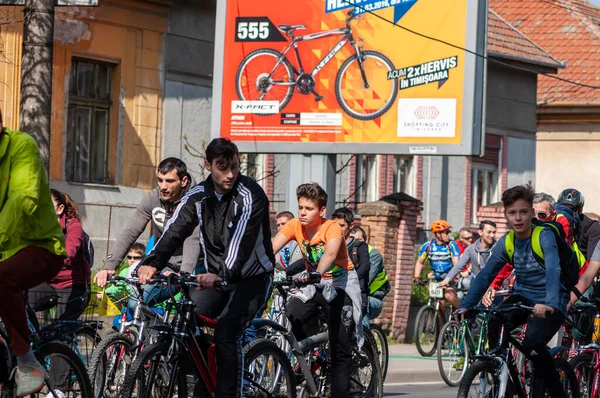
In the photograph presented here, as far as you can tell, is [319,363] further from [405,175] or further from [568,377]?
[405,175]

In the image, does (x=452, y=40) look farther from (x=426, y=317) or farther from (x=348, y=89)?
(x=426, y=317)

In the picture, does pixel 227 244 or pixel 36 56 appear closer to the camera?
pixel 227 244

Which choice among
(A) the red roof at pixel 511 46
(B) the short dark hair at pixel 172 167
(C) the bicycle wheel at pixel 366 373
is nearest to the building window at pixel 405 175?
(A) the red roof at pixel 511 46

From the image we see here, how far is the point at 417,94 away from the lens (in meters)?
20.0

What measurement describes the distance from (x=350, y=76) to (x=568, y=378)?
11417 mm

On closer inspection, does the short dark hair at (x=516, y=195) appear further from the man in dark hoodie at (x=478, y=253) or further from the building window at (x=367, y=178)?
the building window at (x=367, y=178)

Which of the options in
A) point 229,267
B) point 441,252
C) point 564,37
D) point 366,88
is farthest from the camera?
point 564,37

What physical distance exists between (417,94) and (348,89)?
103 cm

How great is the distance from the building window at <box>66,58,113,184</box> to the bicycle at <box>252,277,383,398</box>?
1057 centimetres

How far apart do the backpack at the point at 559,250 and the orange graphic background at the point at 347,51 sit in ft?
35.0

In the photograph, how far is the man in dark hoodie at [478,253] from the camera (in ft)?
59.5

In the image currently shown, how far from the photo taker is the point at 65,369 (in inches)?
301

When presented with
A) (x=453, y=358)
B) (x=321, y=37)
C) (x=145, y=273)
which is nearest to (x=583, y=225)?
(x=453, y=358)

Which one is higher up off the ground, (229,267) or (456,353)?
(229,267)
